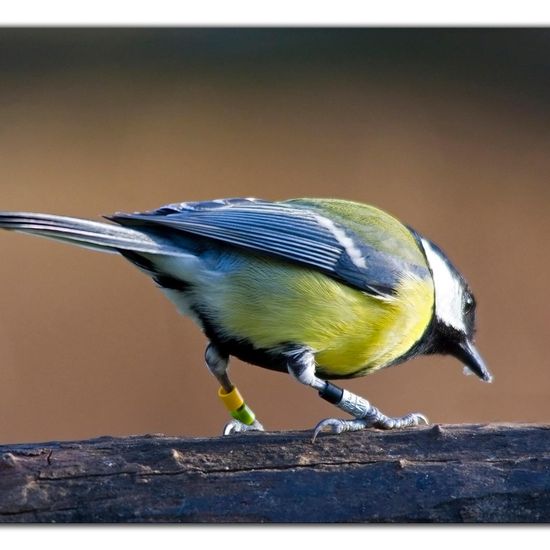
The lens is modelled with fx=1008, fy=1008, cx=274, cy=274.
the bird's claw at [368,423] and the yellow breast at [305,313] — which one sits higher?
the yellow breast at [305,313]

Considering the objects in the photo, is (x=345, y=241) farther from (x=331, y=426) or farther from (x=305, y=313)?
(x=331, y=426)

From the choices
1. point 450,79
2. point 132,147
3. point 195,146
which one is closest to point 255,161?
point 195,146

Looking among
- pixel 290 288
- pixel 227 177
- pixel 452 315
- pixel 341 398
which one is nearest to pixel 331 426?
pixel 341 398

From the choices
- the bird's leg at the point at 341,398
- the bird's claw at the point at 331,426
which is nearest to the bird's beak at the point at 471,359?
the bird's leg at the point at 341,398

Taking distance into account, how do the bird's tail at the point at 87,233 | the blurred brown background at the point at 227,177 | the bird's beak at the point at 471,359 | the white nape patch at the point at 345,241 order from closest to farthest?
the bird's tail at the point at 87,233, the white nape patch at the point at 345,241, the bird's beak at the point at 471,359, the blurred brown background at the point at 227,177

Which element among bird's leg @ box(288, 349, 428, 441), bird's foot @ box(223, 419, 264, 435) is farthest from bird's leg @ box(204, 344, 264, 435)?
bird's leg @ box(288, 349, 428, 441)

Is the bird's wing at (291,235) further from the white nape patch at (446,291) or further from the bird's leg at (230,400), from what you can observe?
the bird's leg at (230,400)
